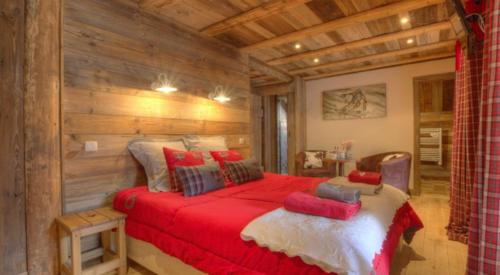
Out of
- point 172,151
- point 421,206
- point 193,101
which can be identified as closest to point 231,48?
point 193,101

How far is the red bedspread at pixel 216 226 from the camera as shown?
4.50 ft

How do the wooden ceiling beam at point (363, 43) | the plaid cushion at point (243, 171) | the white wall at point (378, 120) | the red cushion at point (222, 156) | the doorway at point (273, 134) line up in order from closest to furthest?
the plaid cushion at point (243, 171), the red cushion at point (222, 156), the wooden ceiling beam at point (363, 43), the white wall at point (378, 120), the doorway at point (273, 134)

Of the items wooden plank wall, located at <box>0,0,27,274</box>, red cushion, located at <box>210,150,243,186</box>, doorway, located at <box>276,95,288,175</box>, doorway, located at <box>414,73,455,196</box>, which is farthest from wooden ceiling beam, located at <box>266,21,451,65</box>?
wooden plank wall, located at <box>0,0,27,274</box>

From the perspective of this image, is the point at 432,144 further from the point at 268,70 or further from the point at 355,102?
the point at 268,70

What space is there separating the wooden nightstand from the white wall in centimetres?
440

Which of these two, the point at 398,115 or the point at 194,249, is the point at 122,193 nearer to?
the point at 194,249

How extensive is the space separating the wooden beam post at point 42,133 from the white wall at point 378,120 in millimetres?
4677

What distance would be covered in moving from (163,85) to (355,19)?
2.19 metres

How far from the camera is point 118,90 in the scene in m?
2.54

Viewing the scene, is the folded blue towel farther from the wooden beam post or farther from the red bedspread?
the wooden beam post

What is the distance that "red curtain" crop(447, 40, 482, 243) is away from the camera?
2.24m

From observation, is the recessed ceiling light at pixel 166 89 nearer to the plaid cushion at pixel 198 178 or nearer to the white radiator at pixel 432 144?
the plaid cushion at pixel 198 178

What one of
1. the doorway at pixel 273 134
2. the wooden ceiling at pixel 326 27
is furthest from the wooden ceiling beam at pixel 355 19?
the doorway at pixel 273 134

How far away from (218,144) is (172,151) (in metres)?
0.83
